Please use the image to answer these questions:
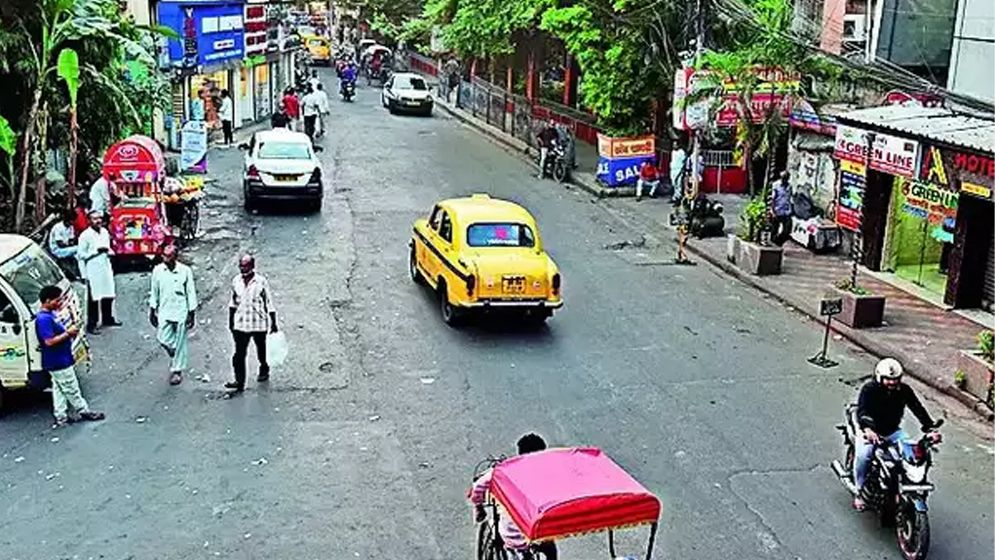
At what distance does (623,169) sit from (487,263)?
13.4 metres

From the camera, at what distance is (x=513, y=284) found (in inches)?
627

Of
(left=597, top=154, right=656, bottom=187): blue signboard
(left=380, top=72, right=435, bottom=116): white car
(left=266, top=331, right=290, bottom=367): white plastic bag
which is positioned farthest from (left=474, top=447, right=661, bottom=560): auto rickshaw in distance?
(left=380, top=72, right=435, bottom=116): white car

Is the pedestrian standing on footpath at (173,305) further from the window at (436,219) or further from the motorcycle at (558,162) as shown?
the motorcycle at (558,162)

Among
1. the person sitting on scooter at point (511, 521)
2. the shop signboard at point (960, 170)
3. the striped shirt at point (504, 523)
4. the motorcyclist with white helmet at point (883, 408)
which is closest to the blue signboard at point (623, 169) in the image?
the shop signboard at point (960, 170)

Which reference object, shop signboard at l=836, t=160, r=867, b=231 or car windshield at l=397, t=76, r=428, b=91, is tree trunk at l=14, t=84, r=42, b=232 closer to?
shop signboard at l=836, t=160, r=867, b=231

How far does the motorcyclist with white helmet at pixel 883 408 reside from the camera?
10.0 m

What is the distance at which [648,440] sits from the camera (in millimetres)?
Result: 12438

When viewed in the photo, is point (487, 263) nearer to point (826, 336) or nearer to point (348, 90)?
point (826, 336)

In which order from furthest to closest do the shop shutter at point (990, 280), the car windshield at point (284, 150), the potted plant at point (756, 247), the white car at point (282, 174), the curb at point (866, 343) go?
the car windshield at point (284, 150)
the white car at point (282, 174)
the potted plant at point (756, 247)
the shop shutter at point (990, 280)
the curb at point (866, 343)

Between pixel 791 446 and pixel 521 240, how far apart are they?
590 cm

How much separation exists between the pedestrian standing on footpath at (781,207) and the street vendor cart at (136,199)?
11.7 meters

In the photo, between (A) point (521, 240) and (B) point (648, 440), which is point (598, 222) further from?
(B) point (648, 440)

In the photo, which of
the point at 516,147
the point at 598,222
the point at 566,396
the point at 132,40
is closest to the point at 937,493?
the point at 566,396

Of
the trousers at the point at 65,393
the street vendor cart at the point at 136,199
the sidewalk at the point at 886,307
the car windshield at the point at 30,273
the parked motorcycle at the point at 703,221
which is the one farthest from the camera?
the parked motorcycle at the point at 703,221
